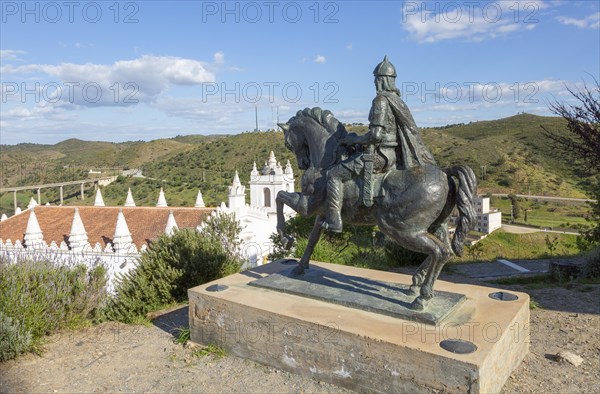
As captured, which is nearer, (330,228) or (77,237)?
(330,228)

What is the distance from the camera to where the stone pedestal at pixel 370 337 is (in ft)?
14.1

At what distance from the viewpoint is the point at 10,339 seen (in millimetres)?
5980

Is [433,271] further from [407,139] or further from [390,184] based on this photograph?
[407,139]

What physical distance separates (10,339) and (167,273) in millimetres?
3216

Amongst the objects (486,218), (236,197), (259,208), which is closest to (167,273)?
(236,197)

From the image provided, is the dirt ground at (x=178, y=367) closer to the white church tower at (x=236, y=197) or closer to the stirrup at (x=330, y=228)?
the stirrup at (x=330, y=228)

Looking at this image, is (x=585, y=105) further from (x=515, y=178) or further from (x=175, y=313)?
(x=515, y=178)

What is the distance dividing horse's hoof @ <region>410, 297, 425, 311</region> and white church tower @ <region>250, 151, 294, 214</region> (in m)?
30.5

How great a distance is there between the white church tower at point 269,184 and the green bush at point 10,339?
1165 inches

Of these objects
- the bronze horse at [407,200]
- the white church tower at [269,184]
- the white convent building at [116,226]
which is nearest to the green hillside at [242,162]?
the white church tower at [269,184]

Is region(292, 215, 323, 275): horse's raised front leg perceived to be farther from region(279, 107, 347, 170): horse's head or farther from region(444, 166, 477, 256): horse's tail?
region(444, 166, 477, 256): horse's tail

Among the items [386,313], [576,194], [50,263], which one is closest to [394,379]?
[386,313]

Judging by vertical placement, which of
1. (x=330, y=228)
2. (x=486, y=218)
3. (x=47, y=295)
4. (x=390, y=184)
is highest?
(x=390, y=184)

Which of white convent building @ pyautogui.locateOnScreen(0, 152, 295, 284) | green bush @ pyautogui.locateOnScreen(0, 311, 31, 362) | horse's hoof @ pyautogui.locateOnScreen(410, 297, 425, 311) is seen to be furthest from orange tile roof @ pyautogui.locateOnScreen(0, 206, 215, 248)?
horse's hoof @ pyautogui.locateOnScreen(410, 297, 425, 311)
